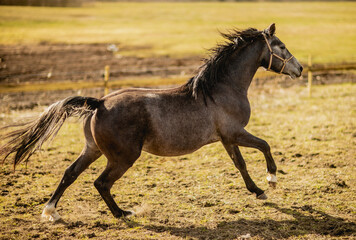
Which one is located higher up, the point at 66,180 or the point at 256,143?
the point at 256,143

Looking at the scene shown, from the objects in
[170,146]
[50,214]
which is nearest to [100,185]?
[50,214]

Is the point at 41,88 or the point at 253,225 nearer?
the point at 253,225

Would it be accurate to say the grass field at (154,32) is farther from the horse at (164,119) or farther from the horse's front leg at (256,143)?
the horse's front leg at (256,143)

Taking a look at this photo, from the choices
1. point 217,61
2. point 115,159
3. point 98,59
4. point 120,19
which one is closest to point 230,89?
point 217,61

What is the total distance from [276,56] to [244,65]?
0.50 m

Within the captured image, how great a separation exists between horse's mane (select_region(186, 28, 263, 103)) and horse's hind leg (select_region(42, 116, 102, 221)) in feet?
5.00

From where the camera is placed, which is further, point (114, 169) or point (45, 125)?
point (45, 125)

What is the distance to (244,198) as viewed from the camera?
17.6ft

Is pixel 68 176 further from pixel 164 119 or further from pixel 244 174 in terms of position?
pixel 244 174

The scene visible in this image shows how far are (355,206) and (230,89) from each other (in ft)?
7.60

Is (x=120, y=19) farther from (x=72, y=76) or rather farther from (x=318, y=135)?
(x=318, y=135)

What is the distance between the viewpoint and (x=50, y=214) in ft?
15.7

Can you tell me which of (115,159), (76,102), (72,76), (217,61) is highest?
(217,61)

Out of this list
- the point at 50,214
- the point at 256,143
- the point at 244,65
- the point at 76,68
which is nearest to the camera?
the point at 50,214
